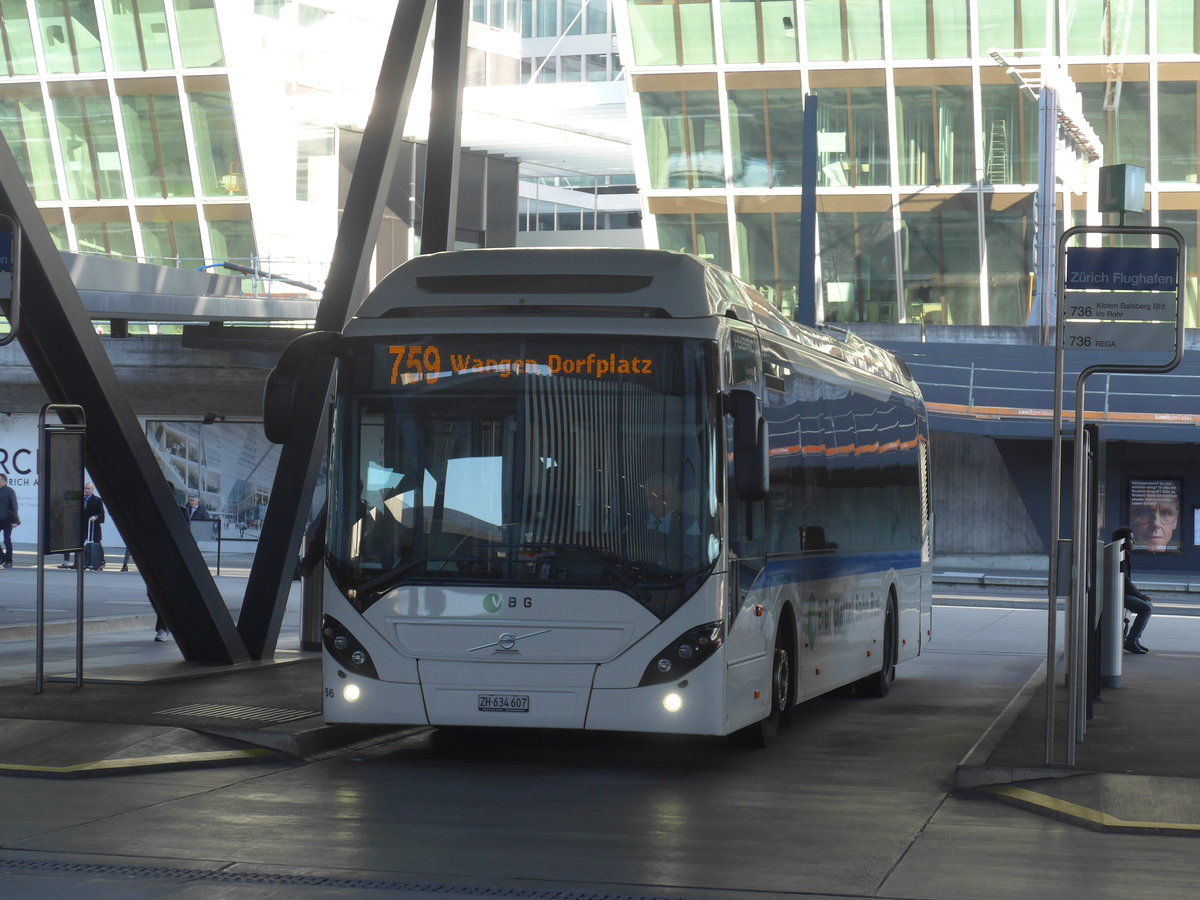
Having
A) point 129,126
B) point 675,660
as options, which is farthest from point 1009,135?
point 675,660

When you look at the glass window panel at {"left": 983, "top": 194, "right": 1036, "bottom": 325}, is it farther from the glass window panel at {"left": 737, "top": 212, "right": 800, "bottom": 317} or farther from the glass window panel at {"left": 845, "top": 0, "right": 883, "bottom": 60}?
the glass window panel at {"left": 737, "top": 212, "right": 800, "bottom": 317}

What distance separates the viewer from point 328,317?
1655cm

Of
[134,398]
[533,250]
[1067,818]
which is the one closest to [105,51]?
[134,398]

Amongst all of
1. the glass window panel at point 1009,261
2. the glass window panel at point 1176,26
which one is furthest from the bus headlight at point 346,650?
the glass window panel at point 1176,26

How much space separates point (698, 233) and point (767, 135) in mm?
3564

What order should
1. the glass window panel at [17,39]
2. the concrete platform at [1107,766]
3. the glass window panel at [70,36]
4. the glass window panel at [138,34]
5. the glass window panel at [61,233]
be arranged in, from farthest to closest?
1. the glass window panel at [61,233]
2. the glass window panel at [17,39]
3. the glass window panel at [70,36]
4. the glass window panel at [138,34]
5. the concrete platform at [1107,766]

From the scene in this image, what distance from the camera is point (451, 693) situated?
10.7 m

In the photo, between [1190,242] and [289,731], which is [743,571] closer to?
[289,731]

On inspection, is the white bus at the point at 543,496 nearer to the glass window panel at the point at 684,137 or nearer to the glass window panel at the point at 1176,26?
the glass window panel at the point at 1176,26

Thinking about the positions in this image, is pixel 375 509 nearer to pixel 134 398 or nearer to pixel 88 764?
pixel 88 764

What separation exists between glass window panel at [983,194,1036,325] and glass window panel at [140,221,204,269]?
23.2m

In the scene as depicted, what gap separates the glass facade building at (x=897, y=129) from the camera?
49.4 metres

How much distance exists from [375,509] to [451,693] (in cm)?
117

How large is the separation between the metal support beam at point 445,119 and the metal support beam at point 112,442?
414 centimetres
